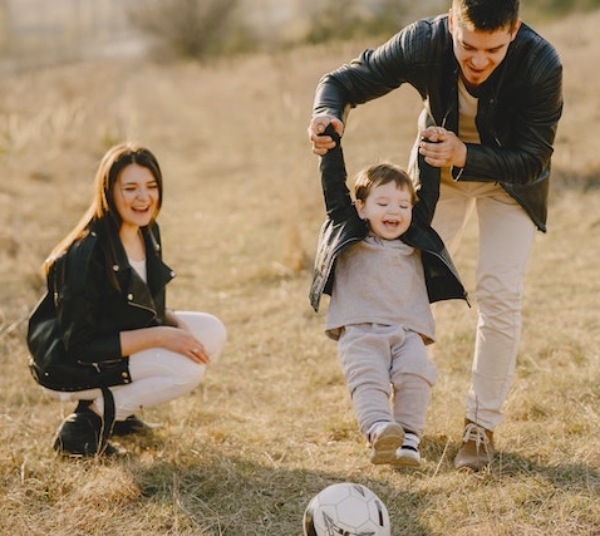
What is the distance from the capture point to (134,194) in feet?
13.6

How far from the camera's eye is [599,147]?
983cm

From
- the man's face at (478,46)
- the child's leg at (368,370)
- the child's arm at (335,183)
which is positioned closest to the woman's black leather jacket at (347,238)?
the child's arm at (335,183)

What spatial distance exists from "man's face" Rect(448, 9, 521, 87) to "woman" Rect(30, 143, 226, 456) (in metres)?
1.61

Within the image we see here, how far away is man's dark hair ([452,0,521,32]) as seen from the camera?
10.6 feet

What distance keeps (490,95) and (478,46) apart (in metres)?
0.29

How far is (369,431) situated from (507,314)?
0.91m

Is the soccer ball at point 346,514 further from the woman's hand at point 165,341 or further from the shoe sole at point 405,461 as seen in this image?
the woman's hand at point 165,341

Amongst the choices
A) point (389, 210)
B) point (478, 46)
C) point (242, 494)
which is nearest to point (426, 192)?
point (389, 210)

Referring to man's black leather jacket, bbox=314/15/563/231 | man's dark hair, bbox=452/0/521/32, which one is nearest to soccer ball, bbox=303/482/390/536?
man's black leather jacket, bbox=314/15/563/231

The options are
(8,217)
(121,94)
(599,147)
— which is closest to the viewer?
(8,217)

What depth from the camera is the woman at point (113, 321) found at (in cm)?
399

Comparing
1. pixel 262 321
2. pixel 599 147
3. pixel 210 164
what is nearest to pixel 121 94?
pixel 210 164

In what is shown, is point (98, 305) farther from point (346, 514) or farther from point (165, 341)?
point (346, 514)

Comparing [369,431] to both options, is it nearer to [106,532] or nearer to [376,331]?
[376,331]
